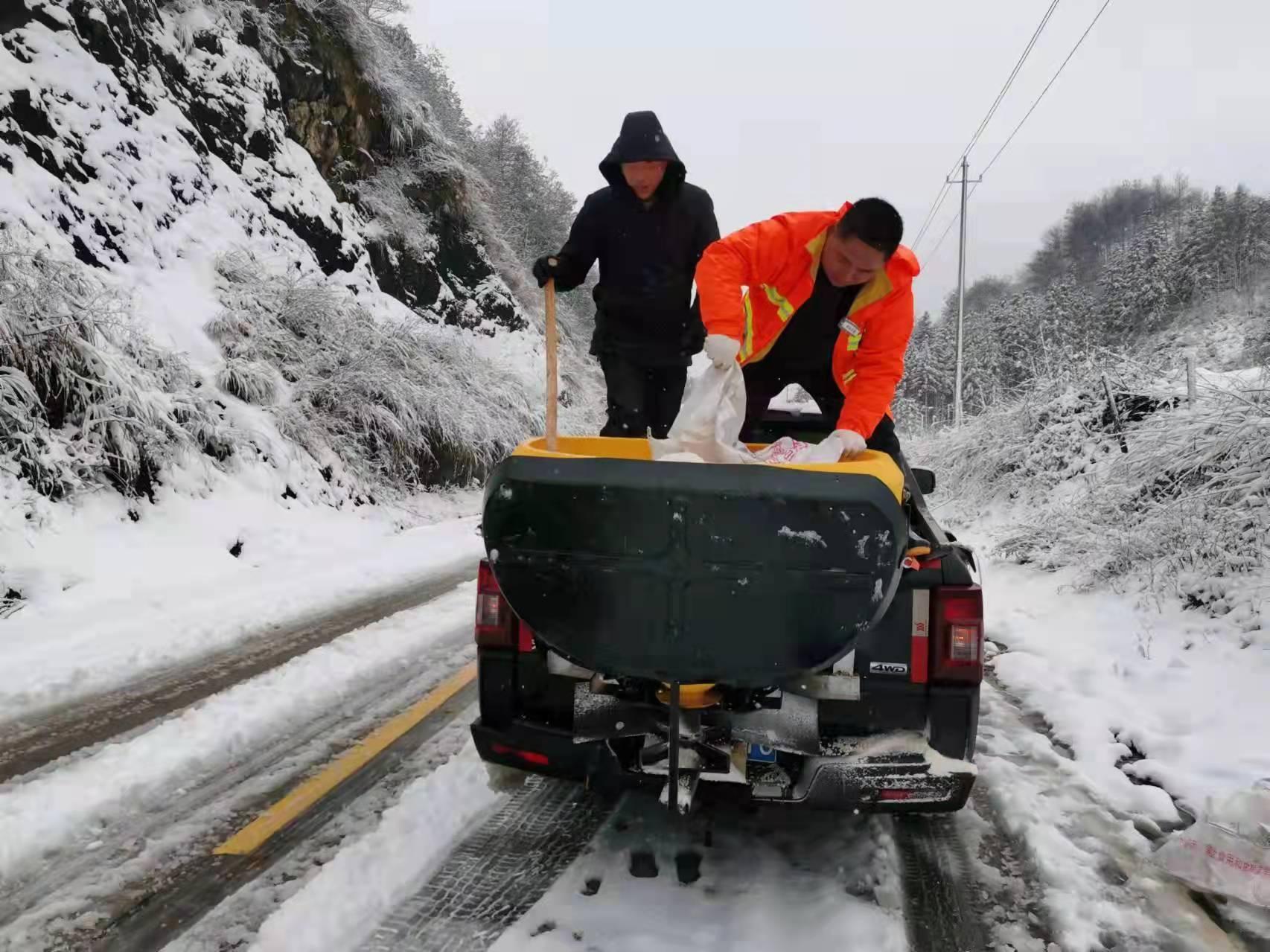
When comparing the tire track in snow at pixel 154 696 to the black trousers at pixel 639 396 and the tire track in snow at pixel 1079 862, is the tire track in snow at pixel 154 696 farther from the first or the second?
the tire track in snow at pixel 1079 862

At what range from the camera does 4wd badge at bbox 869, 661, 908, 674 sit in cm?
241

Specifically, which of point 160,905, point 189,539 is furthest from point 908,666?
Answer: point 189,539

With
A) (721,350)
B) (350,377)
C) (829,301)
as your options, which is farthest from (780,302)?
(350,377)

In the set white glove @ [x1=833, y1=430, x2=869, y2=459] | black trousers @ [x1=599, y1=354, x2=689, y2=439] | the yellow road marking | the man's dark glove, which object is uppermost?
the man's dark glove

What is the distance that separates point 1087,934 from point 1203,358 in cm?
1066

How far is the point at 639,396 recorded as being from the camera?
425cm

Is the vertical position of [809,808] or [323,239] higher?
[323,239]

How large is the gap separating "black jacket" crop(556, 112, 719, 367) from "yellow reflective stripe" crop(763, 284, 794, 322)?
68cm

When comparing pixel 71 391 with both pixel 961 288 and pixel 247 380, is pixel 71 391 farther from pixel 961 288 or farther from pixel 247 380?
pixel 961 288

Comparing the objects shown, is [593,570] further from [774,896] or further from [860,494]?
[774,896]

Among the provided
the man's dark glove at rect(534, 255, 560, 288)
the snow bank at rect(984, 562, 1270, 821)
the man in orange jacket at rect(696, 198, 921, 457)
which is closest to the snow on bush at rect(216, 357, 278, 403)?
the man's dark glove at rect(534, 255, 560, 288)

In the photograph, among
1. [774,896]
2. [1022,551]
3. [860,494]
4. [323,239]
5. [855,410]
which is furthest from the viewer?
[323,239]

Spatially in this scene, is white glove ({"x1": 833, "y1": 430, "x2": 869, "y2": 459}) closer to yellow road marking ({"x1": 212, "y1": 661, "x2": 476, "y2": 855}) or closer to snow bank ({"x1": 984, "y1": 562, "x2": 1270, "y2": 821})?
snow bank ({"x1": 984, "y1": 562, "x2": 1270, "y2": 821})

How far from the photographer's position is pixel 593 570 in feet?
6.24
